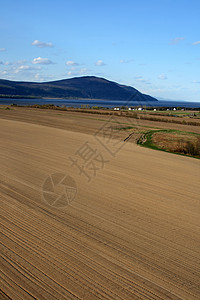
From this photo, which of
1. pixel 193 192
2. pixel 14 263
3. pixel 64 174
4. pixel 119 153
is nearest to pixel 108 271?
pixel 14 263

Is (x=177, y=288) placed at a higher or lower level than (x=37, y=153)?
lower

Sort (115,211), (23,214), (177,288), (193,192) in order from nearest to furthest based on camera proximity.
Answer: (177,288) < (23,214) < (115,211) < (193,192)

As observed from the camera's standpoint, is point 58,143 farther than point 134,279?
Yes

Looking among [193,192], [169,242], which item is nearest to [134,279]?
[169,242]

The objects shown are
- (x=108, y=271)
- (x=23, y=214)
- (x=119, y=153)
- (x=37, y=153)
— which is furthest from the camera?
(x=119, y=153)

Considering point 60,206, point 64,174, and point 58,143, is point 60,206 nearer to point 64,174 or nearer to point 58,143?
point 64,174

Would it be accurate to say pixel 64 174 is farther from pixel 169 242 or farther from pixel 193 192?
pixel 169 242
